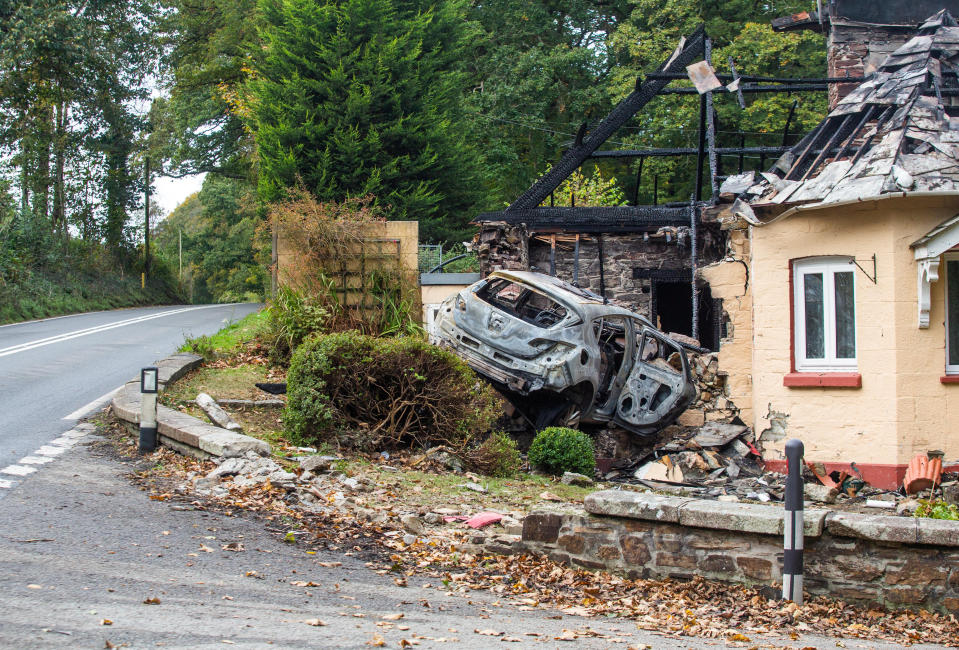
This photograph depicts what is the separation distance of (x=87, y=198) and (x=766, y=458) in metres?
35.3

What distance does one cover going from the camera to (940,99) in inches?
476

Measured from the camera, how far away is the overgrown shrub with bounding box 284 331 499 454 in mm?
9484

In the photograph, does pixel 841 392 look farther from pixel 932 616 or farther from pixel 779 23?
pixel 779 23

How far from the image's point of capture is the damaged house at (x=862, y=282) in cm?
1073

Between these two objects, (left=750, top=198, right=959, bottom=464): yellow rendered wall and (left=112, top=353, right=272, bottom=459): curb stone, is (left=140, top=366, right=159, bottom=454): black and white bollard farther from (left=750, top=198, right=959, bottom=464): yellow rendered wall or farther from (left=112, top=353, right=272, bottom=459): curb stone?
(left=750, top=198, right=959, bottom=464): yellow rendered wall

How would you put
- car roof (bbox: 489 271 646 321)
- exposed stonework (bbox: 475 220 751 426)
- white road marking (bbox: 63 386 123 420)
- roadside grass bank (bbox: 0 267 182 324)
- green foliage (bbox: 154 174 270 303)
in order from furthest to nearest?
1. green foliage (bbox: 154 174 270 303)
2. roadside grass bank (bbox: 0 267 182 324)
3. exposed stonework (bbox: 475 220 751 426)
4. car roof (bbox: 489 271 646 321)
5. white road marking (bbox: 63 386 123 420)

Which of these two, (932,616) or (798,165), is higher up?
(798,165)

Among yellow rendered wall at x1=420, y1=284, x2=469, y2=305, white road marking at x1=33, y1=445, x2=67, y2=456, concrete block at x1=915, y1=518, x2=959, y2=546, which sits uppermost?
yellow rendered wall at x1=420, y1=284, x2=469, y2=305

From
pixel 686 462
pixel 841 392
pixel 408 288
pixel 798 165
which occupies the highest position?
pixel 798 165

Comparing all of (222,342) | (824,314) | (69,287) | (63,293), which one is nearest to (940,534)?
(824,314)

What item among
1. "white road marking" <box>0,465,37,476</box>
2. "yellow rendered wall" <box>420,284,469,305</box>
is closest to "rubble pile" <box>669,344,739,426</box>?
"yellow rendered wall" <box>420,284,469,305</box>

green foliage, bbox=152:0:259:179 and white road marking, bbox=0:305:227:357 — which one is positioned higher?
green foliage, bbox=152:0:259:179

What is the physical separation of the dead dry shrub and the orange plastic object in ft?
25.9

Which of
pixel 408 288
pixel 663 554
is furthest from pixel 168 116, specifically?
pixel 663 554
